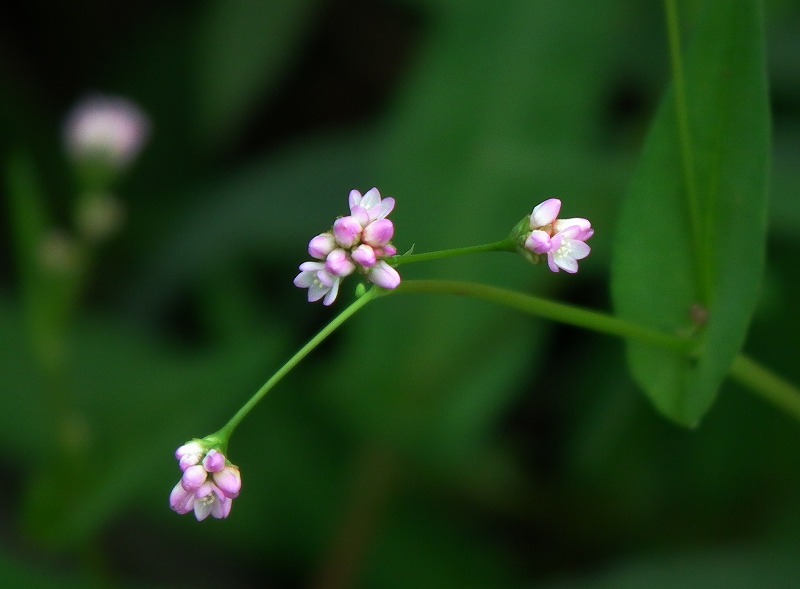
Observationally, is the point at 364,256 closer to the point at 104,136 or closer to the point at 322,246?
the point at 322,246

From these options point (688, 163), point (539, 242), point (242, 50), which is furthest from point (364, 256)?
point (242, 50)

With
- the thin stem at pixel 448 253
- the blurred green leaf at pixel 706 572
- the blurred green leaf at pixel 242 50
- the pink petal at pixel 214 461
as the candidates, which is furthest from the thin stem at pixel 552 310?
the blurred green leaf at pixel 242 50

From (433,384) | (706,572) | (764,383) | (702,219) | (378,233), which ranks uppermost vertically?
(378,233)

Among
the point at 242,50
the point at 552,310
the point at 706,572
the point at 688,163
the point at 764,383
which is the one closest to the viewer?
the point at 552,310

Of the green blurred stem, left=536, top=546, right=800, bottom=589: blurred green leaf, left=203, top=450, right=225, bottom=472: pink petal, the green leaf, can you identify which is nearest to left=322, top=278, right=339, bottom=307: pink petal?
left=203, top=450, right=225, bottom=472: pink petal

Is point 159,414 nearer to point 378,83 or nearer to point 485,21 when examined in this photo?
point 485,21
